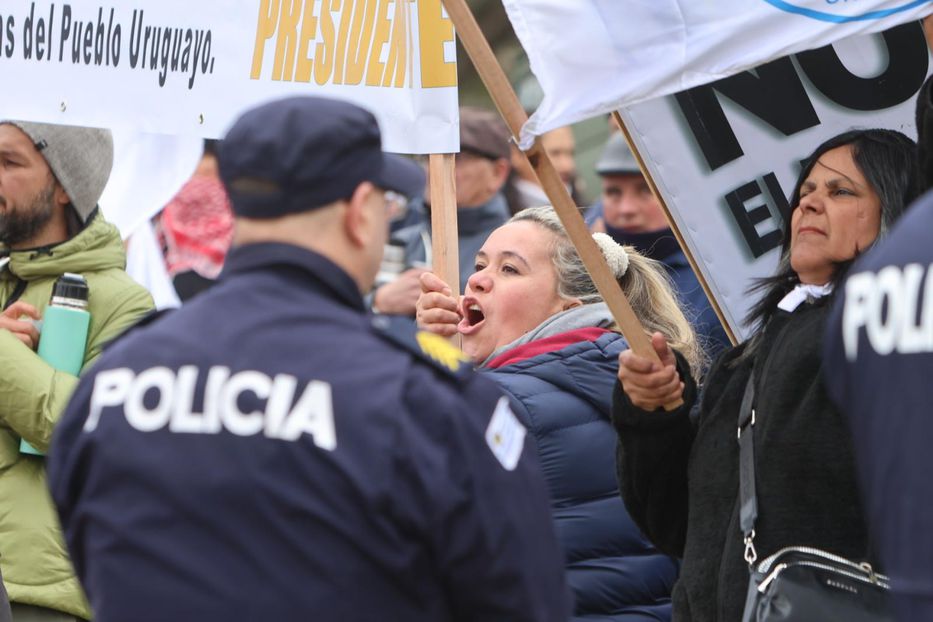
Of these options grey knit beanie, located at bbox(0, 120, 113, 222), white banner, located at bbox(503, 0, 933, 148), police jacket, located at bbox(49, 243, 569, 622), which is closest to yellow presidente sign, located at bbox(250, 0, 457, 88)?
grey knit beanie, located at bbox(0, 120, 113, 222)

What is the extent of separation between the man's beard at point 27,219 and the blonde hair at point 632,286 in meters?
1.40

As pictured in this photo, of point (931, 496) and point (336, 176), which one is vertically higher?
point (336, 176)

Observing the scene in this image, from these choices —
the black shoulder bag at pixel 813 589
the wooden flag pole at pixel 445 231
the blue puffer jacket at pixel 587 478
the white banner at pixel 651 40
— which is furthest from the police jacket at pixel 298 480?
the wooden flag pole at pixel 445 231

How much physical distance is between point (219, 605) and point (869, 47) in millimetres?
2541

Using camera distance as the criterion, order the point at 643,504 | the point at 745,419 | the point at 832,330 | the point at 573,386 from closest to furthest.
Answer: the point at 832,330, the point at 745,419, the point at 643,504, the point at 573,386

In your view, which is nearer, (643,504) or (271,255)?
→ (271,255)

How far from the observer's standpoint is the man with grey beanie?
14.9 ft

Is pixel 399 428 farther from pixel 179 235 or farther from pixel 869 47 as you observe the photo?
pixel 179 235

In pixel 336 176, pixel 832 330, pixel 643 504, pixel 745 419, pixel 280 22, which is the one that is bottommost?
pixel 643 504

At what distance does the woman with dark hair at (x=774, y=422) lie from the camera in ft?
11.5

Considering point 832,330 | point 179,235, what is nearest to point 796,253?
point 832,330

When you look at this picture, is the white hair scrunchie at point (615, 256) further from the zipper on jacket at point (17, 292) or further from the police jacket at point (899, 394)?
the police jacket at point (899, 394)

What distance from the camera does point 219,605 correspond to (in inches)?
98.1

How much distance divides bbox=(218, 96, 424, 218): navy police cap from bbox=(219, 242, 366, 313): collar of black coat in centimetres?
6
